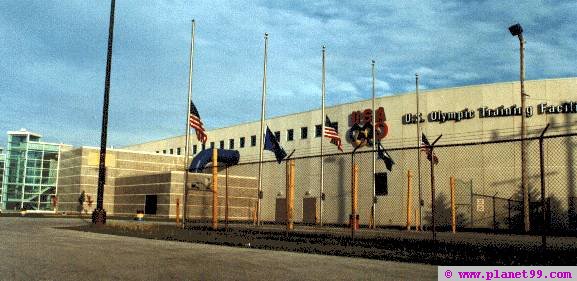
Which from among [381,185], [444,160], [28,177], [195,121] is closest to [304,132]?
[381,185]

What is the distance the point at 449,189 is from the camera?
133 ft

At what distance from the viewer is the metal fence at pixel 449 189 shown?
117 ft

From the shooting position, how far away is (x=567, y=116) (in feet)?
123

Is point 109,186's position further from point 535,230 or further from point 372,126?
point 535,230

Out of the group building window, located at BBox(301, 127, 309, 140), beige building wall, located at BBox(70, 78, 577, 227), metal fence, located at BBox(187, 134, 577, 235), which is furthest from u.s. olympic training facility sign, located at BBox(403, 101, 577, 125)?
building window, located at BBox(301, 127, 309, 140)

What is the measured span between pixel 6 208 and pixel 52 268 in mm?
64211

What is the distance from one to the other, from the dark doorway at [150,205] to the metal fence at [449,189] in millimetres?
6863

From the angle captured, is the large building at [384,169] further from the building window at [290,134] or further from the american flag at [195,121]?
the american flag at [195,121]

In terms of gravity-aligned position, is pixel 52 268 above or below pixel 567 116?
below

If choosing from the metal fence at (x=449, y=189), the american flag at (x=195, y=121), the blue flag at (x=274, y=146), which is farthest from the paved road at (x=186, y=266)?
the blue flag at (x=274, y=146)

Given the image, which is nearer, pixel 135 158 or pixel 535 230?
pixel 535 230

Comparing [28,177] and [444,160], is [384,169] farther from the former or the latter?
[28,177]

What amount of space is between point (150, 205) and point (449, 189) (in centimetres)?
2898

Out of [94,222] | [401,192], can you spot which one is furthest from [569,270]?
[401,192]
